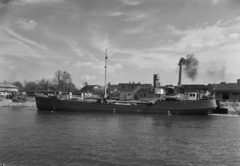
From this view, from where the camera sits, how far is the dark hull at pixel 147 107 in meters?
45.3

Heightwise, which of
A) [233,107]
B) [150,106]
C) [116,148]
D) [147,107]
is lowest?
[116,148]

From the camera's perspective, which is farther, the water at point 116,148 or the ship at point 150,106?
the ship at point 150,106

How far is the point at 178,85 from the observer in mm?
82625

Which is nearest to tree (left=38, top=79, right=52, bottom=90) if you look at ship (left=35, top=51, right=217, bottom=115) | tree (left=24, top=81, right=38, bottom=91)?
tree (left=24, top=81, right=38, bottom=91)

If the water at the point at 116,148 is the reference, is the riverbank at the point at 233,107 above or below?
above

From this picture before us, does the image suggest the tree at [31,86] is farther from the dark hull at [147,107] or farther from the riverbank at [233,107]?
the riverbank at [233,107]

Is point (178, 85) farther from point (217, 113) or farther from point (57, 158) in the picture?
point (57, 158)

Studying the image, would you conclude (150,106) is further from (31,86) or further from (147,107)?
(31,86)

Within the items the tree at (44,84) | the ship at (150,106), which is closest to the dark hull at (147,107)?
the ship at (150,106)

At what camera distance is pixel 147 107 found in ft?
151

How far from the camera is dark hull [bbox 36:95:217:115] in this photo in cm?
4528

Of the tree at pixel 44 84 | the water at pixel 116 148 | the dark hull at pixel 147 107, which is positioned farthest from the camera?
the tree at pixel 44 84

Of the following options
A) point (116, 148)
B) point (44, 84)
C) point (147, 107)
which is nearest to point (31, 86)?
point (44, 84)

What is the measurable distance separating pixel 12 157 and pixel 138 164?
322 inches
